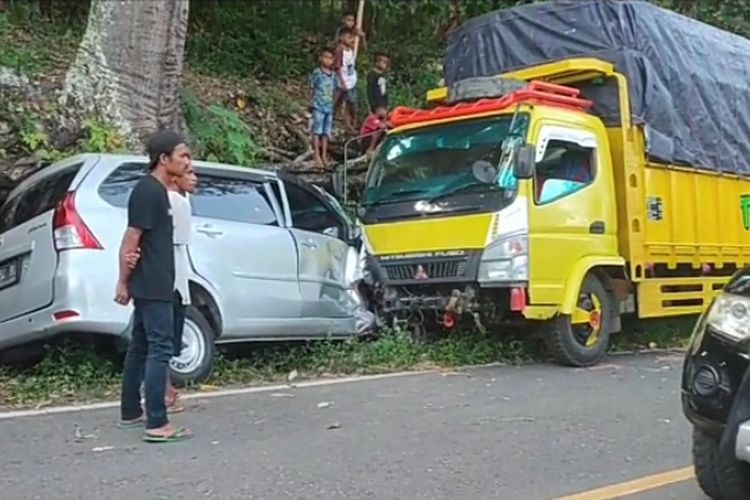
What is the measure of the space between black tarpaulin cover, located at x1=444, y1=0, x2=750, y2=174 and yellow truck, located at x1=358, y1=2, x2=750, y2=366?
4 centimetres

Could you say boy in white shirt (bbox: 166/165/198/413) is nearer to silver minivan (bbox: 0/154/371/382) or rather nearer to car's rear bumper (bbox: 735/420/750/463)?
silver minivan (bbox: 0/154/371/382)

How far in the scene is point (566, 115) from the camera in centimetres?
990

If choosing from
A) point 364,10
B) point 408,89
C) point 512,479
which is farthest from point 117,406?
point 364,10

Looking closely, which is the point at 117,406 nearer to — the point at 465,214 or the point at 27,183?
the point at 27,183

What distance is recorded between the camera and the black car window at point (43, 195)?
26.0 feet

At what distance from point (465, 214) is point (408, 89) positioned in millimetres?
A: 9756

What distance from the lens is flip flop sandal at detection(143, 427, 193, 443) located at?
623 cm

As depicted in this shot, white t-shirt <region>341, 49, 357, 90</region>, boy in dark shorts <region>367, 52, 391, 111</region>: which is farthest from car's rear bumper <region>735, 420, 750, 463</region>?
white t-shirt <region>341, 49, 357, 90</region>

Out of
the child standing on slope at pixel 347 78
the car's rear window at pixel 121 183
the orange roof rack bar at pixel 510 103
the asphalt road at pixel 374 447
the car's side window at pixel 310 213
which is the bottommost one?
the asphalt road at pixel 374 447

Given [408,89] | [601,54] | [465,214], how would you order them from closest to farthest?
[465,214]
[601,54]
[408,89]

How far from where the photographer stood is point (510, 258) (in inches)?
365

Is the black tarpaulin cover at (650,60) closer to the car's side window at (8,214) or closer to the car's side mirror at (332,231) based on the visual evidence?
the car's side mirror at (332,231)

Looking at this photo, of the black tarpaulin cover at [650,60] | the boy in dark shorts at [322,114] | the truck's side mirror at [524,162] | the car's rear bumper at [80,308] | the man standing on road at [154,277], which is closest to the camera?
the man standing on road at [154,277]

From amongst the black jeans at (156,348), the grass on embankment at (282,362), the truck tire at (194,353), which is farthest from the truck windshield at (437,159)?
the black jeans at (156,348)
